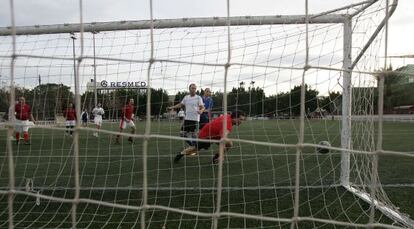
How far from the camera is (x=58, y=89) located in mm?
6480

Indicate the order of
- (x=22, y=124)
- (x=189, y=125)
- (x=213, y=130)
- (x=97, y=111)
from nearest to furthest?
(x=22, y=124) → (x=213, y=130) → (x=97, y=111) → (x=189, y=125)

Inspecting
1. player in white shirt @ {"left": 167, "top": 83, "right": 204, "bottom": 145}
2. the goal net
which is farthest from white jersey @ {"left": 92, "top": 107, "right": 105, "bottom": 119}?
player in white shirt @ {"left": 167, "top": 83, "right": 204, "bottom": 145}

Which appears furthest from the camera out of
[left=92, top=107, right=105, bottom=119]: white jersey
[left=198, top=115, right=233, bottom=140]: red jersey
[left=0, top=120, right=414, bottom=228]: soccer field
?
[left=198, top=115, right=233, bottom=140]: red jersey

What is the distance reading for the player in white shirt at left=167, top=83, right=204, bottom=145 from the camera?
886 centimetres

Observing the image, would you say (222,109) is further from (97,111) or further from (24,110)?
(24,110)

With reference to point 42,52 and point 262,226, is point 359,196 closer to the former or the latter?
point 262,226

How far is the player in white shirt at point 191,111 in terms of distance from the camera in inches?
349

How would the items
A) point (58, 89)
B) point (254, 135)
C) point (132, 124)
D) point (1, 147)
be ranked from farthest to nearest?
1. point (254, 135)
2. point (132, 124)
3. point (1, 147)
4. point (58, 89)

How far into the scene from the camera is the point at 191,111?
923cm

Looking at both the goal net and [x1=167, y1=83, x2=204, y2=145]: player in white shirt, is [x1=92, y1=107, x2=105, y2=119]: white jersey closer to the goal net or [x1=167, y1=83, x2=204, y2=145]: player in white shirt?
the goal net

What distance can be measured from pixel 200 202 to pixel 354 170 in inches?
102

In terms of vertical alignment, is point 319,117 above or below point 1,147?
above

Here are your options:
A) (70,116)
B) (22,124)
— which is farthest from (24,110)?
(22,124)

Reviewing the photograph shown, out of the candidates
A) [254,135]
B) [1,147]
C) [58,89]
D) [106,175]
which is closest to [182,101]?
[106,175]
